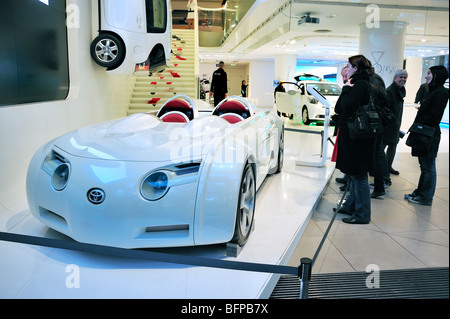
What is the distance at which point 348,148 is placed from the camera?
139 inches

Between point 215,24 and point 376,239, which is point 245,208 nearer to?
point 376,239

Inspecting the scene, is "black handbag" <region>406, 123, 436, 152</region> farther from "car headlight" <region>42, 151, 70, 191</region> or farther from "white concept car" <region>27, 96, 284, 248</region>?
"car headlight" <region>42, 151, 70, 191</region>

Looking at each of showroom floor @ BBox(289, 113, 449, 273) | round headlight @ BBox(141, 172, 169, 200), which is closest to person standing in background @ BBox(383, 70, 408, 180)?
showroom floor @ BBox(289, 113, 449, 273)

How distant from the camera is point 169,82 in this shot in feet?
33.2

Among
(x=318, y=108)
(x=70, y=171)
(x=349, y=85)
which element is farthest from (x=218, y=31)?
(x=70, y=171)

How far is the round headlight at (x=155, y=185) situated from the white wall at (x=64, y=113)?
6.27ft

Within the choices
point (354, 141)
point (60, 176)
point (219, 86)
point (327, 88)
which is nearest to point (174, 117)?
point (60, 176)

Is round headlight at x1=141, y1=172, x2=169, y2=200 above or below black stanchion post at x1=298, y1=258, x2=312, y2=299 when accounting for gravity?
above

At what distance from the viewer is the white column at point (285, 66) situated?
762 inches

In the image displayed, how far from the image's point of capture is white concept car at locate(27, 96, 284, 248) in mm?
2332

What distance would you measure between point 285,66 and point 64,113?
1597cm

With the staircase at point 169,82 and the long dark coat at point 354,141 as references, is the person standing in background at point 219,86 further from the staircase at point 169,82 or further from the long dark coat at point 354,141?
the long dark coat at point 354,141

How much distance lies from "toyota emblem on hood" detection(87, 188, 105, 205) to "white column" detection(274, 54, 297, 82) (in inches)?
712
